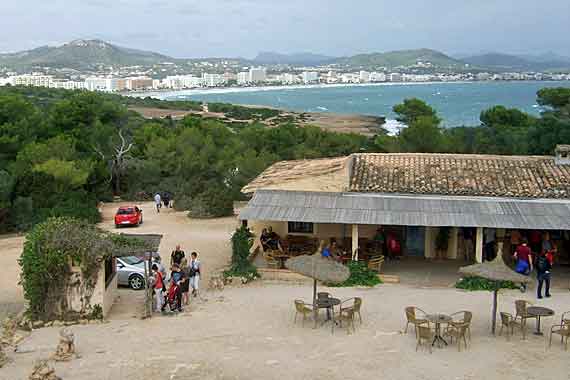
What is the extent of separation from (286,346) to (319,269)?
5.91ft

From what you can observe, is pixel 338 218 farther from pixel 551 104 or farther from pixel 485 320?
pixel 551 104

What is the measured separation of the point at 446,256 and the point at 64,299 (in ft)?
35.8

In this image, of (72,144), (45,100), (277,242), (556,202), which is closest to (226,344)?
(277,242)

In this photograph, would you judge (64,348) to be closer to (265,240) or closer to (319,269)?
(319,269)

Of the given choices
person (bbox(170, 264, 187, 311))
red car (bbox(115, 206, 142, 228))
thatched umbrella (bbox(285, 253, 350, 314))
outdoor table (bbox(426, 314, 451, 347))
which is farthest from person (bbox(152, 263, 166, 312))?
red car (bbox(115, 206, 142, 228))

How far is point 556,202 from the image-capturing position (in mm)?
19031

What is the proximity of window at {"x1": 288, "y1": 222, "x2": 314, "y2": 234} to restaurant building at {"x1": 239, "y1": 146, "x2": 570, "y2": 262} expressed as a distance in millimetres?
31

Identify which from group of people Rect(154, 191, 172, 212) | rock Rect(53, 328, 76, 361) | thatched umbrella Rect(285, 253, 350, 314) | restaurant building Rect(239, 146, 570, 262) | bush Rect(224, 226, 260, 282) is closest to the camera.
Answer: rock Rect(53, 328, 76, 361)

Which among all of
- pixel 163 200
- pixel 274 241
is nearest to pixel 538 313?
pixel 274 241

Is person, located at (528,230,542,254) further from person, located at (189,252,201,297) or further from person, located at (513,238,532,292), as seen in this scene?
person, located at (189,252,201,297)

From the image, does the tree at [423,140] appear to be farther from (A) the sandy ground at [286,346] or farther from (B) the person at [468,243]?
(A) the sandy ground at [286,346]

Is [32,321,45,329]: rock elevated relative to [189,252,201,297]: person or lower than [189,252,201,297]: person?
lower

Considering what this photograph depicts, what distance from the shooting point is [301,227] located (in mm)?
21562

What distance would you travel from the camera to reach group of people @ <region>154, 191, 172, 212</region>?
3342 cm
